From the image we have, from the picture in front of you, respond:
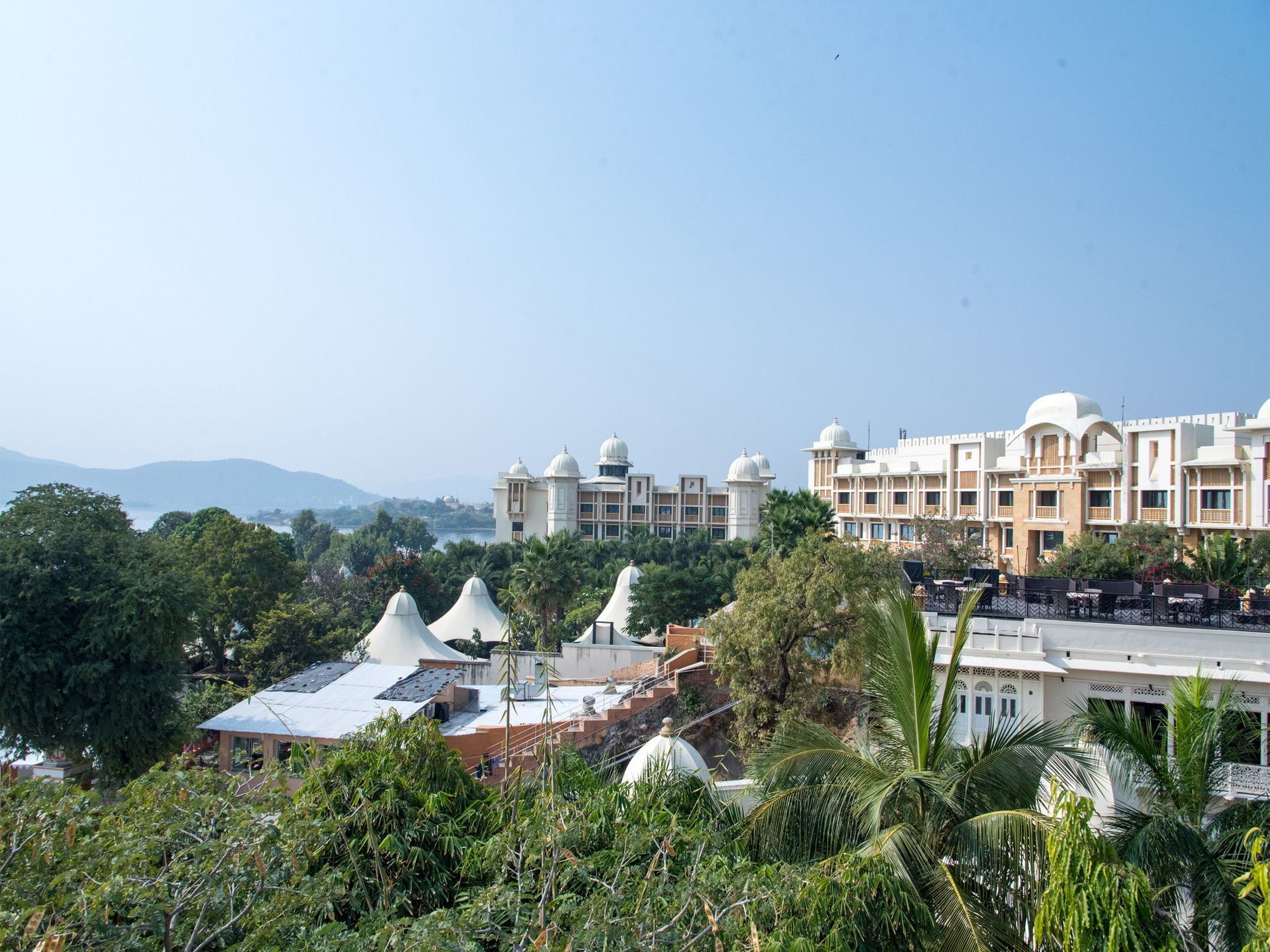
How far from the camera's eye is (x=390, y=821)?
22.7 ft

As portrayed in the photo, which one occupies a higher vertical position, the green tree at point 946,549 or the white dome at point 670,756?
the green tree at point 946,549

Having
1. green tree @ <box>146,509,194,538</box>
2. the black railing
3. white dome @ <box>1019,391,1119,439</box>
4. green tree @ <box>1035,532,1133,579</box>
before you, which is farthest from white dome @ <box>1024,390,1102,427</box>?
green tree @ <box>146,509,194,538</box>

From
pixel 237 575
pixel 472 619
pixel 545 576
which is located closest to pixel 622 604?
pixel 545 576

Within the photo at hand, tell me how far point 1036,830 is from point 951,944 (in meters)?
0.87

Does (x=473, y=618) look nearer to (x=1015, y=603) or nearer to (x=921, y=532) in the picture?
(x=921, y=532)

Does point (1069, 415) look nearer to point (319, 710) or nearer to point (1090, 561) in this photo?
point (1090, 561)

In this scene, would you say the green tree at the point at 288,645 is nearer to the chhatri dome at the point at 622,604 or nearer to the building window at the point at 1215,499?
the chhatri dome at the point at 622,604

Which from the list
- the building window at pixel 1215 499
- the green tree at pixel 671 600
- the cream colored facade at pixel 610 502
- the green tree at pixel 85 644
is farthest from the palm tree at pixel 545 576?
the cream colored facade at pixel 610 502

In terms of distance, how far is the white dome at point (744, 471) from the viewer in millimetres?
63781

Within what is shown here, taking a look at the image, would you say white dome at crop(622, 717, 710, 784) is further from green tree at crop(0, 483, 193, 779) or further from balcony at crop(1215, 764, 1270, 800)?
green tree at crop(0, 483, 193, 779)

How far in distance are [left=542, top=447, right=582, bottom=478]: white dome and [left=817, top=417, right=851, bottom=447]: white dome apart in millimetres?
19284

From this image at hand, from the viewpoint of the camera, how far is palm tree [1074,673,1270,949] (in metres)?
5.64

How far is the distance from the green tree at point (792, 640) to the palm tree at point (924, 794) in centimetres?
813

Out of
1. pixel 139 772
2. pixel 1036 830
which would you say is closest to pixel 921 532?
pixel 139 772
